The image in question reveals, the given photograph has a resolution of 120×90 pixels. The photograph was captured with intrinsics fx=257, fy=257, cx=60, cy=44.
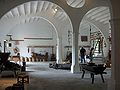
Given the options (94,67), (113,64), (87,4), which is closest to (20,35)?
(87,4)

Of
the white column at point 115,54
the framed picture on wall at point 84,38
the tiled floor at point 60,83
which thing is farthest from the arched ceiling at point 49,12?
the framed picture on wall at point 84,38

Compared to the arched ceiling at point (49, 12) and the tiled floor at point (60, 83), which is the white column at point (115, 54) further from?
the arched ceiling at point (49, 12)

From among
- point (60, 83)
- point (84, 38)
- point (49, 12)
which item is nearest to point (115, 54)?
point (60, 83)

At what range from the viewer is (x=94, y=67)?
10.1m

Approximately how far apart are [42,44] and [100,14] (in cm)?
1141

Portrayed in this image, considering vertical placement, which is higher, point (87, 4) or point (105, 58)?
point (87, 4)

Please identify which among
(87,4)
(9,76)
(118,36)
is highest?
(87,4)

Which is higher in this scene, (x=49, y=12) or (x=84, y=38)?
(x=49, y=12)

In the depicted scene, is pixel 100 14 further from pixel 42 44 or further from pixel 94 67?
pixel 42 44

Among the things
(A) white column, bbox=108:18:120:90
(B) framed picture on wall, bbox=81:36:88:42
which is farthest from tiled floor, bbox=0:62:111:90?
(B) framed picture on wall, bbox=81:36:88:42

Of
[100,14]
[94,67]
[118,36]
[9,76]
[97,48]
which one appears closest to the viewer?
[118,36]

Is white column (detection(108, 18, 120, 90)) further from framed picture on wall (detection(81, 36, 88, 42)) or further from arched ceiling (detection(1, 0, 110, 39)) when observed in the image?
framed picture on wall (detection(81, 36, 88, 42))

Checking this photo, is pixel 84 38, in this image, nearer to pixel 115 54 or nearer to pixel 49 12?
pixel 49 12

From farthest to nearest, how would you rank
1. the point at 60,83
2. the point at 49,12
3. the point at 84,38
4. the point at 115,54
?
the point at 84,38 < the point at 49,12 < the point at 60,83 < the point at 115,54
